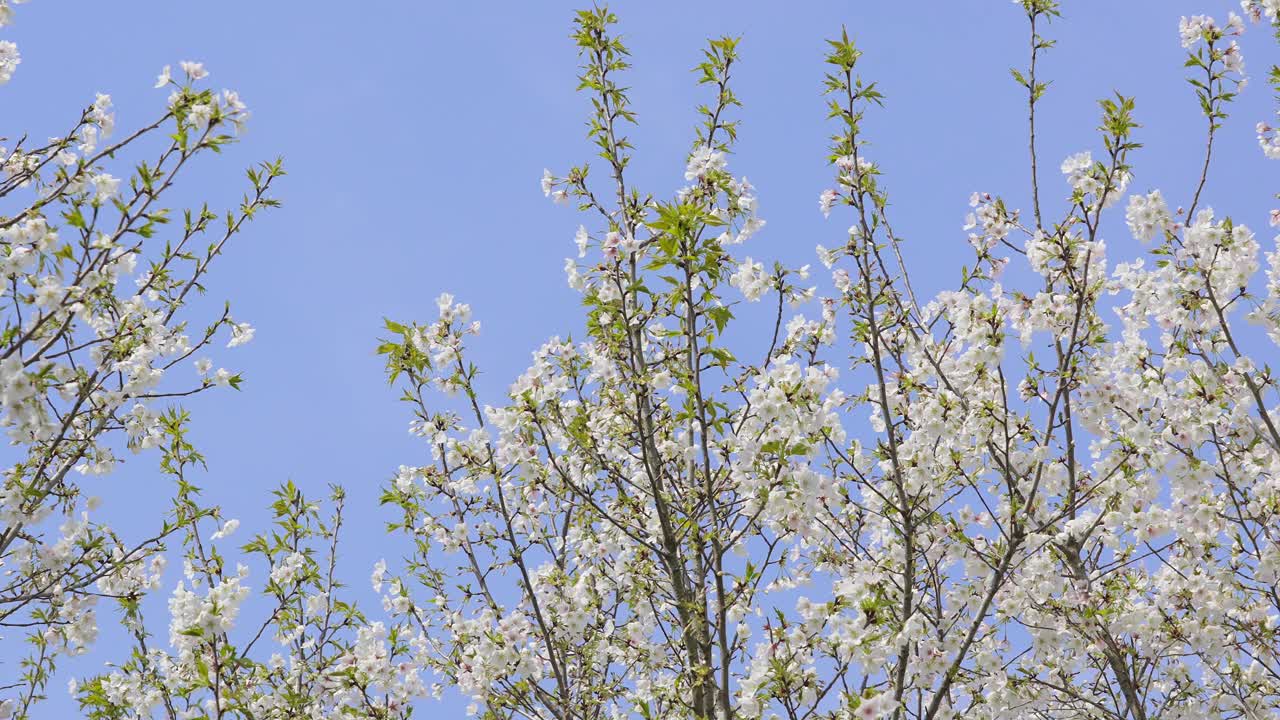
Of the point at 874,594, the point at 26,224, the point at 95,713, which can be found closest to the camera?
the point at 26,224

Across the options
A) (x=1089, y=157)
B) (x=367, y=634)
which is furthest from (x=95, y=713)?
(x=1089, y=157)

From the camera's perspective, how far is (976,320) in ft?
19.7

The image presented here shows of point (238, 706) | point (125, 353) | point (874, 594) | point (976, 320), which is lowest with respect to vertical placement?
point (238, 706)

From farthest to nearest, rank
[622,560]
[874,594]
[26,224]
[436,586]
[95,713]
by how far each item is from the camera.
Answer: [436,586], [95,713], [622,560], [874,594], [26,224]

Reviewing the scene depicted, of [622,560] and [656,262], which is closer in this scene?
[656,262]

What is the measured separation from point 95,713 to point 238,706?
4.20ft

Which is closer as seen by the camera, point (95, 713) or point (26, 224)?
point (26, 224)

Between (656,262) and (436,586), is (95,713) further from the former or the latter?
(656,262)

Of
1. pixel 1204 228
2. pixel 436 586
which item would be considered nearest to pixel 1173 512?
pixel 1204 228

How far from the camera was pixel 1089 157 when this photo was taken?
6.21 metres

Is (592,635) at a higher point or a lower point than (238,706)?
higher

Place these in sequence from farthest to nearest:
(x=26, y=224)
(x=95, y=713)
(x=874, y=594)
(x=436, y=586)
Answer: (x=436, y=586) → (x=95, y=713) → (x=874, y=594) → (x=26, y=224)

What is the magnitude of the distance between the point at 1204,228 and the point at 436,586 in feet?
19.1

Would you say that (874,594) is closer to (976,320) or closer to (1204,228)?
(976,320)
